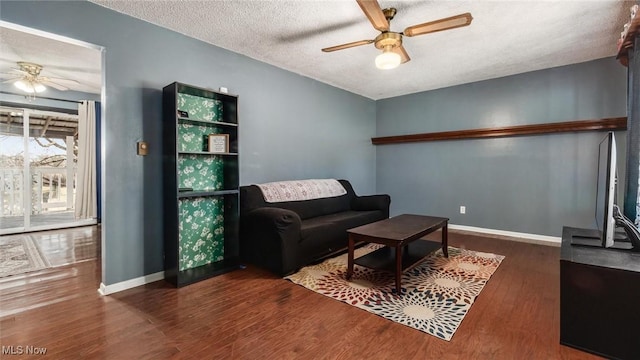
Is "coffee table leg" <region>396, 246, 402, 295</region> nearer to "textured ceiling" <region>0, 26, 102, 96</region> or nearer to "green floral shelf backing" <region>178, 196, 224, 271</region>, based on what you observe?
"green floral shelf backing" <region>178, 196, 224, 271</region>

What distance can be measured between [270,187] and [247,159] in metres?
0.47

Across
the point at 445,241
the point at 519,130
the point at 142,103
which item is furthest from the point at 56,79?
the point at 519,130

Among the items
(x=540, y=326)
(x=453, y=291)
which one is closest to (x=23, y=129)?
(x=453, y=291)

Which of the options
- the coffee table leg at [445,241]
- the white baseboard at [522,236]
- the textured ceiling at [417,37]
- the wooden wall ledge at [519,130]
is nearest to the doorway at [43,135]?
the textured ceiling at [417,37]

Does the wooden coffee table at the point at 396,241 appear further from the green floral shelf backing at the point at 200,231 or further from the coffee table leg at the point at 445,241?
the green floral shelf backing at the point at 200,231

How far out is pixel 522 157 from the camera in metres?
4.18

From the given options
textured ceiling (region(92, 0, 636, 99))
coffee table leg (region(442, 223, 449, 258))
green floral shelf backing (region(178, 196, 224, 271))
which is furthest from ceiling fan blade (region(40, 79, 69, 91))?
coffee table leg (region(442, 223, 449, 258))

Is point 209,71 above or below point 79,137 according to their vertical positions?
above

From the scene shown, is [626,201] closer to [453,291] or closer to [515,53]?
[453,291]

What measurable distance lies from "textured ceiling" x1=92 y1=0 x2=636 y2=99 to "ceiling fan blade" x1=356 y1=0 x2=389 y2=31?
287mm

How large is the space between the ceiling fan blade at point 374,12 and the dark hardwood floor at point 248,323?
7.15 ft

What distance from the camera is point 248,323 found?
193 centimetres

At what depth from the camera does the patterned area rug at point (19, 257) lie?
295cm

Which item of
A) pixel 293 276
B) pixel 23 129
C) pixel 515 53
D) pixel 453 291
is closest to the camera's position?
pixel 453 291
